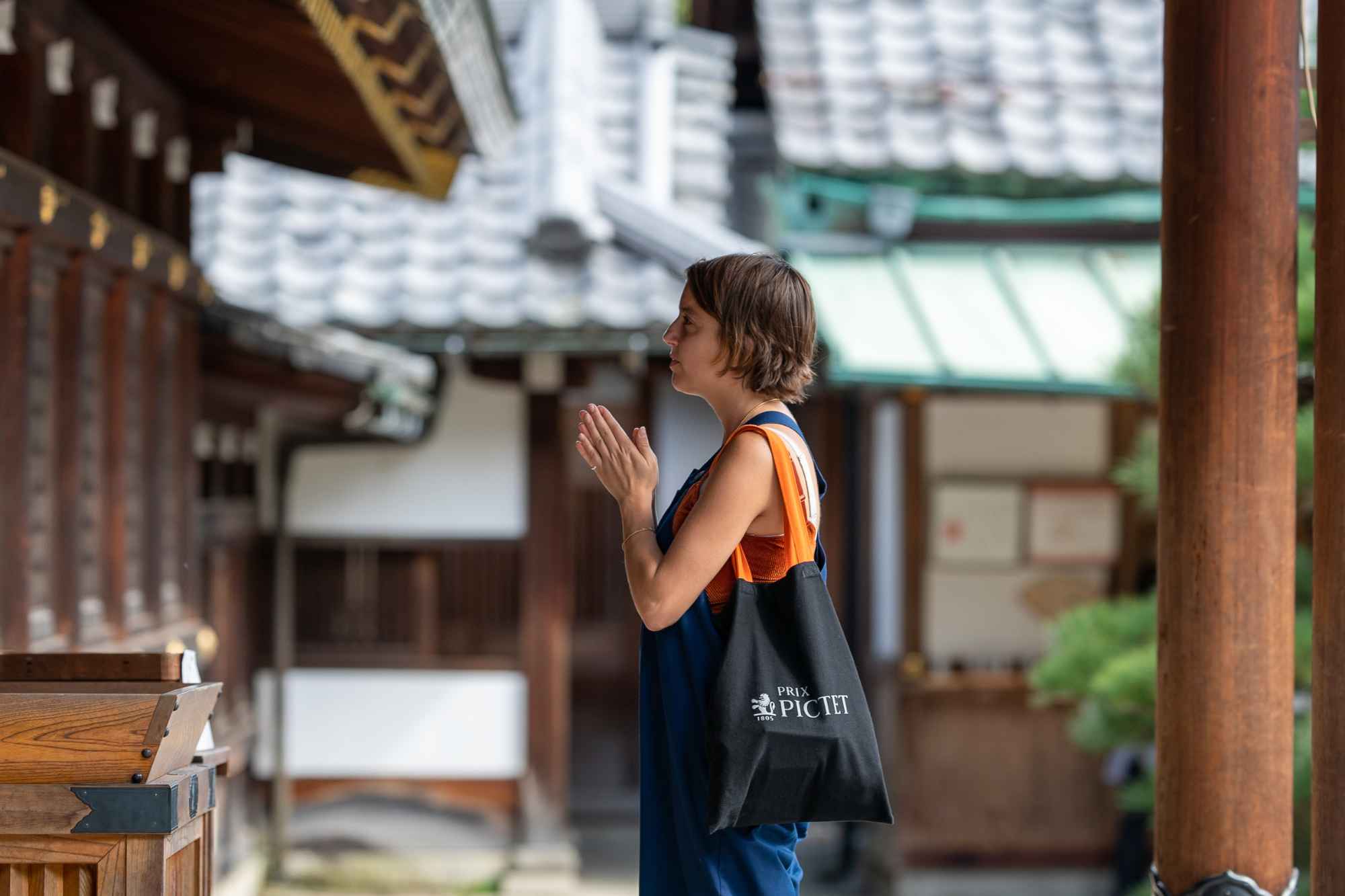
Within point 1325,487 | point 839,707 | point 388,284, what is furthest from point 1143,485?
point 388,284

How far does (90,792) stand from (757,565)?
3.81 ft

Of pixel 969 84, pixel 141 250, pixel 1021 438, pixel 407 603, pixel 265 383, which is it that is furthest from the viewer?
pixel 969 84

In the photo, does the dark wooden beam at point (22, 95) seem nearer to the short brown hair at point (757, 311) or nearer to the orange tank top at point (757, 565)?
the short brown hair at point (757, 311)

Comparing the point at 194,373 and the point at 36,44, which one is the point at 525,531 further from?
the point at 36,44

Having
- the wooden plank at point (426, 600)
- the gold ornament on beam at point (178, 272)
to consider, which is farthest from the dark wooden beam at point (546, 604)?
the gold ornament on beam at point (178, 272)

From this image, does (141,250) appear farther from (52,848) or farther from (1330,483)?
(1330,483)

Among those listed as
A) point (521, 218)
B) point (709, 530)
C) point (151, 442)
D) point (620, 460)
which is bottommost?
point (709, 530)

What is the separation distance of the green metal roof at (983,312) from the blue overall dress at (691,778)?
502cm

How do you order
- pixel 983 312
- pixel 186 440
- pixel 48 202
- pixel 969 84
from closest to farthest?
pixel 48 202
pixel 186 440
pixel 983 312
pixel 969 84

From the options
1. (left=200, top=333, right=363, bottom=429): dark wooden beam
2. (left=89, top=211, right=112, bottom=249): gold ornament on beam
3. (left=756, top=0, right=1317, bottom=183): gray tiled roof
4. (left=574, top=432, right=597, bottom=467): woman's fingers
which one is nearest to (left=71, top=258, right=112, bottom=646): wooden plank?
(left=89, top=211, right=112, bottom=249): gold ornament on beam

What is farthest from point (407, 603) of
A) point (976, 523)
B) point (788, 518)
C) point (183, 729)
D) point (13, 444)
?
point (788, 518)

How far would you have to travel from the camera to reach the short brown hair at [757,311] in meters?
2.38

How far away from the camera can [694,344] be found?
244 cm

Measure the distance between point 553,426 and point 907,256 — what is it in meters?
2.37
